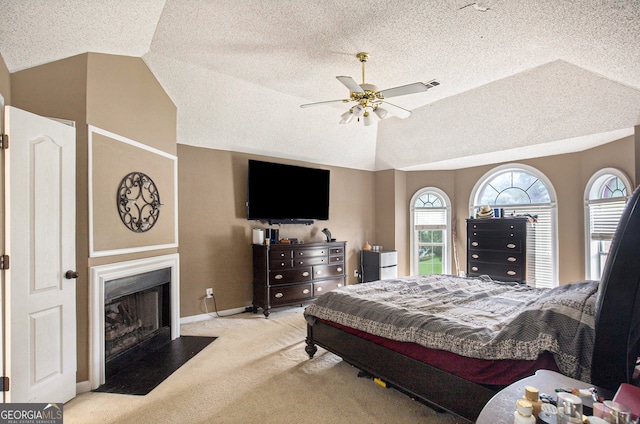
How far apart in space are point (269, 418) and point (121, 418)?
108 centimetres

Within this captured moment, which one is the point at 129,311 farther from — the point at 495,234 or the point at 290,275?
the point at 495,234

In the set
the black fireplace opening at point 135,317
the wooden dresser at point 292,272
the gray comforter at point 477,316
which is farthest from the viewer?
the wooden dresser at point 292,272

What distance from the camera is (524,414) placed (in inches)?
36.9

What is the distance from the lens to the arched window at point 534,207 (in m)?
5.03

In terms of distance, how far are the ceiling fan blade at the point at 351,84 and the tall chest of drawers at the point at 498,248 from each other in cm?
350

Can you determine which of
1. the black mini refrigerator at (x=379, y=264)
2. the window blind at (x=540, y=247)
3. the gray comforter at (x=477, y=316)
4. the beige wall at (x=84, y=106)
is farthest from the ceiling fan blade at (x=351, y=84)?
the window blind at (x=540, y=247)

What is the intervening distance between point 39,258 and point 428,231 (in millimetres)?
6078

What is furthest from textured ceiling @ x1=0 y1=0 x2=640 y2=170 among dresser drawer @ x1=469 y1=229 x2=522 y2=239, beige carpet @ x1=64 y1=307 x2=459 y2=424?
beige carpet @ x1=64 y1=307 x2=459 y2=424

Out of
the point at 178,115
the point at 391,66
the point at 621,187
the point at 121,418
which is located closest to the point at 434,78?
the point at 391,66

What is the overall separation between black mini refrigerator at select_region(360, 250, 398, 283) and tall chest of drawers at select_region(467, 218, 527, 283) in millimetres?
1365

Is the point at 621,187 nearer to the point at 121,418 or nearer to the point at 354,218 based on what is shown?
the point at 354,218

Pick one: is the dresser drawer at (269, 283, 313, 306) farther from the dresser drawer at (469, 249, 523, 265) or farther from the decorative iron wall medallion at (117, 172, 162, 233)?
the dresser drawer at (469, 249, 523, 265)

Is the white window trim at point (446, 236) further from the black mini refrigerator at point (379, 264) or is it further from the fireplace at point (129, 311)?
the fireplace at point (129, 311)

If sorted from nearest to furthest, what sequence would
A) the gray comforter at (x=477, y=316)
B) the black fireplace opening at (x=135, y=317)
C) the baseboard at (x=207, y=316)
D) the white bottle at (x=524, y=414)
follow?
the white bottle at (x=524, y=414) → the gray comforter at (x=477, y=316) → the black fireplace opening at (x=135, y=317) → the baseboard at (x=207, y=316)
